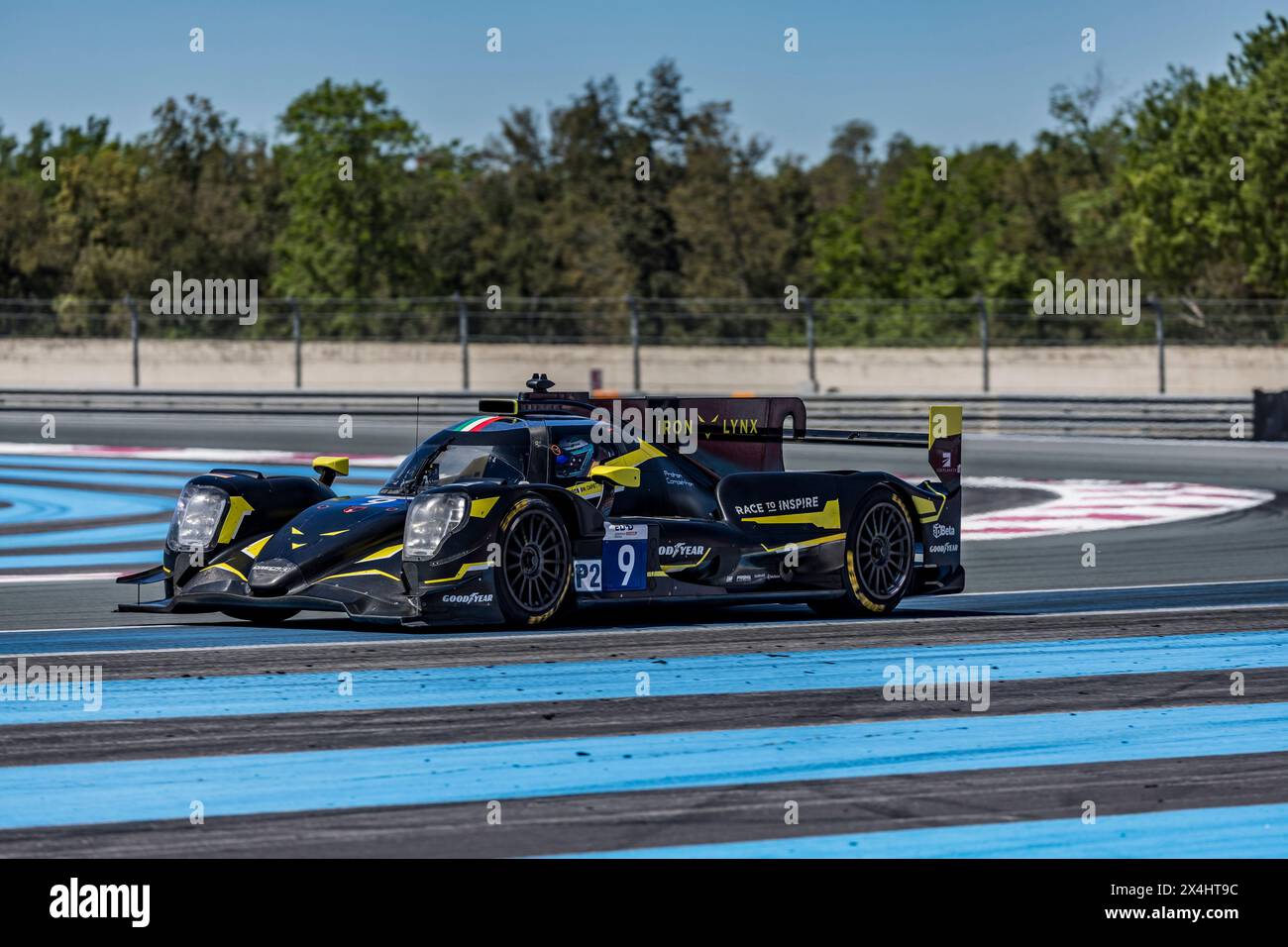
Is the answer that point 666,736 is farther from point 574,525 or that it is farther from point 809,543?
point 809,543

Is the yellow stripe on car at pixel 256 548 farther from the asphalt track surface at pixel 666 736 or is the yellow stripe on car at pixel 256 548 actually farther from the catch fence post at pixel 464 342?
the catch fence post at pixel 464 342

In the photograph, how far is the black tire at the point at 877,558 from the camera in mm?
10586

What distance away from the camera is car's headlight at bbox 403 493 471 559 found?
912cm

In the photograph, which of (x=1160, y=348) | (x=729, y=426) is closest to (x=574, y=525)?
(x=729, y=426)

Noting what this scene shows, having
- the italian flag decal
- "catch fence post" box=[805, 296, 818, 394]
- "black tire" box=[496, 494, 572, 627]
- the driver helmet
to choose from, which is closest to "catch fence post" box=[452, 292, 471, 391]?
"catch fence post" box=[805, 296, 818, 394]

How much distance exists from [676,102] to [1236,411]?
126 ft

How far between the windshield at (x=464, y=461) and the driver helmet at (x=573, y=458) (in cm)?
18

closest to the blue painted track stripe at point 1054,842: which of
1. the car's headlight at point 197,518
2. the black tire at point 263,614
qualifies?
the black tire at point 263,614

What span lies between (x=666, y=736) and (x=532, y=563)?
108 inches

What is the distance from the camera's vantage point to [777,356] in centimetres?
3281

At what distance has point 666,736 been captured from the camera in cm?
689

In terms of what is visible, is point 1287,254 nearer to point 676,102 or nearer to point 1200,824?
point 676,102

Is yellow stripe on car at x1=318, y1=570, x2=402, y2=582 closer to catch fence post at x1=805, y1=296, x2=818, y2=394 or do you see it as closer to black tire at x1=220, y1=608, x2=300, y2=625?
black tire at x1=220, y1=608, x2=300, y2=625

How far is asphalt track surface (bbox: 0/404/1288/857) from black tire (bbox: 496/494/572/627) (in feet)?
0.64
